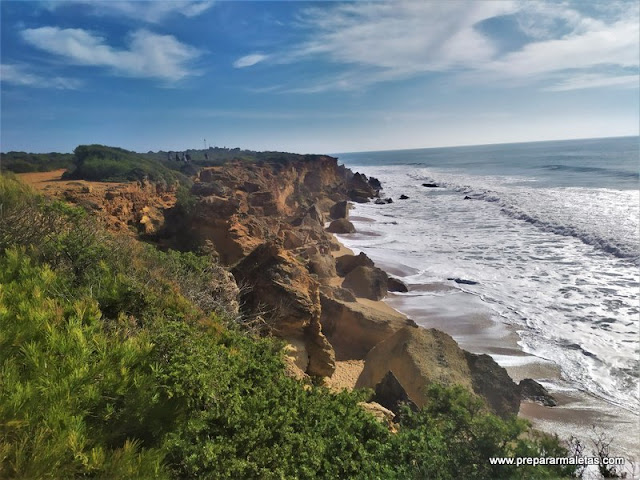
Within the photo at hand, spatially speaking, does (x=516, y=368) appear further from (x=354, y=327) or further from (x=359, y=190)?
(x=359, y=190)

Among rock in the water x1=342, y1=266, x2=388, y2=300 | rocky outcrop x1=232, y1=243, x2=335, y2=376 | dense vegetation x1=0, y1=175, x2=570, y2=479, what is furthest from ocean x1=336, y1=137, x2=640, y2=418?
dense vegetation x1=0, y1=175, x2=570, y2=479

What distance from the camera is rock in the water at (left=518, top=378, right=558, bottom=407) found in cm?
832

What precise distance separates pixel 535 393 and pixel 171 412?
797cm

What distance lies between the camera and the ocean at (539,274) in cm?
1013

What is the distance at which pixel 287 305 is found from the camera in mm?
8789

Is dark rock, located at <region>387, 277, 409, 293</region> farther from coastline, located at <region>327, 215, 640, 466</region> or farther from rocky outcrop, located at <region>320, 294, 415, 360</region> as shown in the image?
rocky outcrop, located at <region>320, 294, 415, 360</region>

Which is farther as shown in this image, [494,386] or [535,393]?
[535,393]

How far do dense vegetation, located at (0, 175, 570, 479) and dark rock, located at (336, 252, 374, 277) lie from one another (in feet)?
41.3

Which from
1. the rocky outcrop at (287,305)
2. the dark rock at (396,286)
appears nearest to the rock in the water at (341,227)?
the dark rock at (396,286)

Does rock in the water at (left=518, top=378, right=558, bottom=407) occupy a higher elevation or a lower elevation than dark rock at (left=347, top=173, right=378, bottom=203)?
lower

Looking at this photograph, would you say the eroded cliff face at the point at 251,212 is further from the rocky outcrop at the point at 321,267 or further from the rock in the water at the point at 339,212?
the rock in the water at the point at 339,212

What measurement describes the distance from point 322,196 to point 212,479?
38.9 m

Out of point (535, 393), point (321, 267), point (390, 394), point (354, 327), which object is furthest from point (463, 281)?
point (390, 394)

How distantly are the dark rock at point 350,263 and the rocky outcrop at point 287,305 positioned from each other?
8.02m
